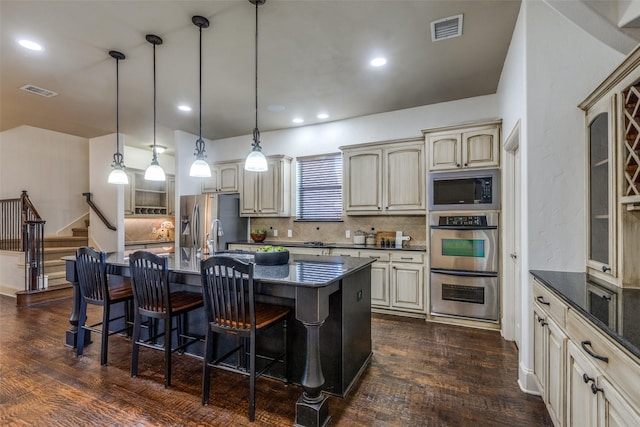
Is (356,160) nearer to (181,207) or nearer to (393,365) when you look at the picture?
(393,365)

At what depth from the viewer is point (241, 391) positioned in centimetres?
243

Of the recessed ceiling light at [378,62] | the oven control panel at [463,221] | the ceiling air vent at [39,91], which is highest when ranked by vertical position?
the recessed ceiling light at [378,62]

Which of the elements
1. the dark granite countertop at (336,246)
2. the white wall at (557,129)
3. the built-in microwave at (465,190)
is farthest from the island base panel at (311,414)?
the built-in microwave at (465,190)

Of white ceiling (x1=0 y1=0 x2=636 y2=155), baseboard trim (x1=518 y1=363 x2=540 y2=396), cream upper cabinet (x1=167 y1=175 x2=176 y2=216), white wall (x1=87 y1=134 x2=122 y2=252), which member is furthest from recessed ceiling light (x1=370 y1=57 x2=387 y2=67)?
cream upper cabinet (x1=167 y1=175 x2=176 y2=216)

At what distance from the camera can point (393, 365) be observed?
285 centimetres

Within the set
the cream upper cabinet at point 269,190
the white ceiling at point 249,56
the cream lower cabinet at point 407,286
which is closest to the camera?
the white ceiling at point 249,56

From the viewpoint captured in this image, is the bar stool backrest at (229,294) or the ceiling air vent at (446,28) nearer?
the bar stool backrest at (229,294)

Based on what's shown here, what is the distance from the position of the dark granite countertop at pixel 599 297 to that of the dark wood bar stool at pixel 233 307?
5.76ft

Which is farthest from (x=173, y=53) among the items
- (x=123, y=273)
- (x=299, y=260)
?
(x=299, y=260)

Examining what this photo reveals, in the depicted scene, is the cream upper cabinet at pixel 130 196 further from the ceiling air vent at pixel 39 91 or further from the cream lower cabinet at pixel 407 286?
the cream lower cabinet at pixel 407 286

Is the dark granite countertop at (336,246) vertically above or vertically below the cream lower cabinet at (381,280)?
above

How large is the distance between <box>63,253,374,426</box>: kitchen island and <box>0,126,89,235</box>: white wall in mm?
4959

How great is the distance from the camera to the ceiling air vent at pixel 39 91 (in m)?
4.04

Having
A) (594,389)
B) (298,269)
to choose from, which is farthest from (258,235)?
(594,389)
